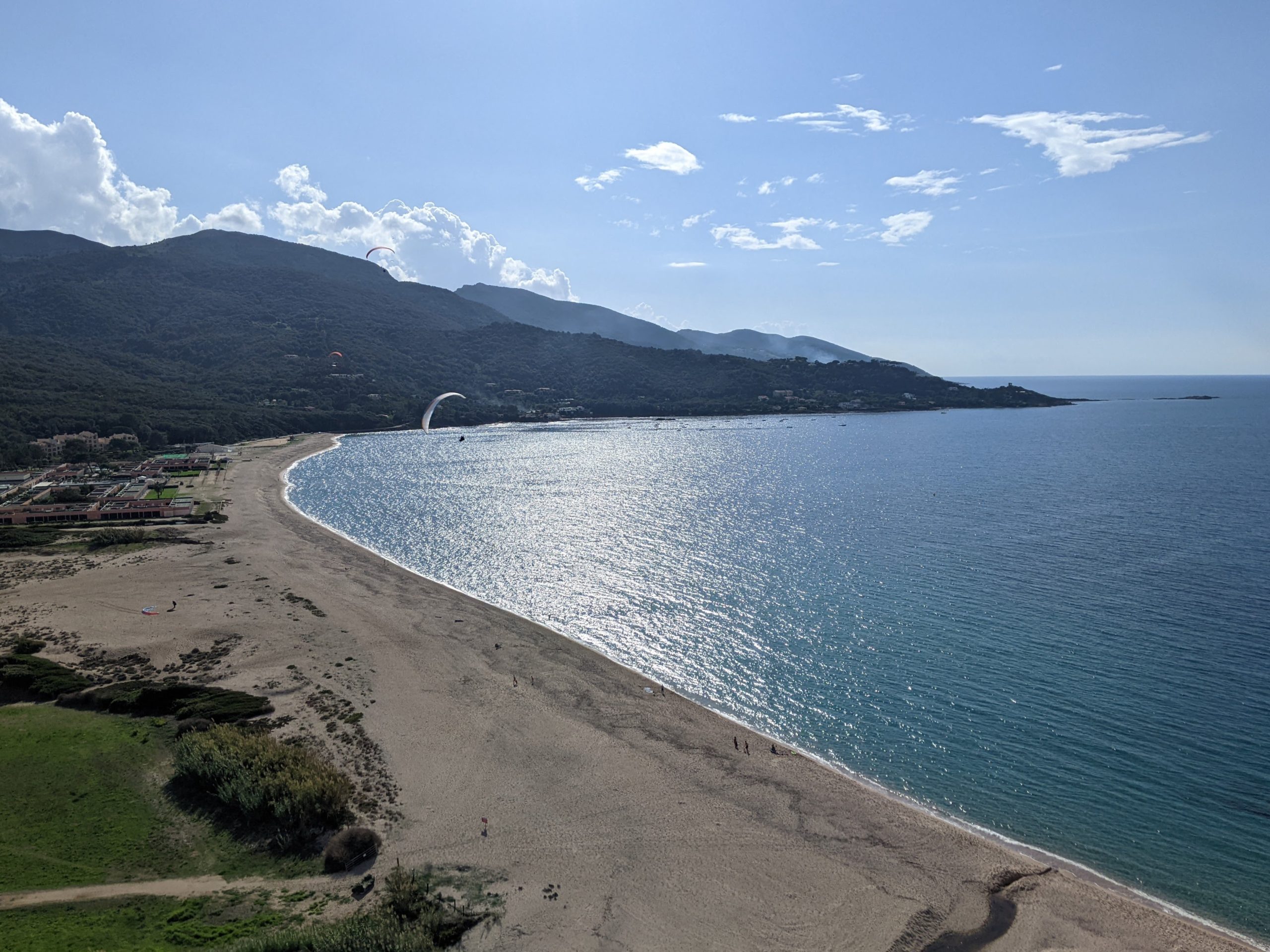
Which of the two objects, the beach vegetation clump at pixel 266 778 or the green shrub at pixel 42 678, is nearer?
the beach vegetation clump at pixel 266 778

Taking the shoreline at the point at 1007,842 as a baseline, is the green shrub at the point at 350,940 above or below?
above

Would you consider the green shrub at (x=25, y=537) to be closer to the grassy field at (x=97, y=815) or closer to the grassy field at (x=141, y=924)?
the grassy field at (x=97, y=815)

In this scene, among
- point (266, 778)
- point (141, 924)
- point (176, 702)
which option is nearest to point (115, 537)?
point (176, 702)

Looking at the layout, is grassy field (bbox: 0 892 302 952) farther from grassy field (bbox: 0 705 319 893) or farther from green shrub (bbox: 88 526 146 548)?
green shrub (bbox: 88 526 146 548)

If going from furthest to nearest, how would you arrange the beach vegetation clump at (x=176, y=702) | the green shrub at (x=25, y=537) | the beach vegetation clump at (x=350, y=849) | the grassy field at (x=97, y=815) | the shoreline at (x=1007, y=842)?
the green shrub at (x=25, y=537) → the beach vegetation clump at (x=176, y=702) → the beach vegetation clump at (x=350, y=849) → the grassy field at (x=97, y=815) → the shoreline at (x=1007, y=842)

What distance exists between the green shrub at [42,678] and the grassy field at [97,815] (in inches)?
79.2

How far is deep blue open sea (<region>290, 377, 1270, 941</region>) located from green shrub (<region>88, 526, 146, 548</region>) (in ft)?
51.5

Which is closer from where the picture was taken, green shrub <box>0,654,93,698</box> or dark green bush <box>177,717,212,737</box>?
dark green bush <box>177,717,212,737</box>

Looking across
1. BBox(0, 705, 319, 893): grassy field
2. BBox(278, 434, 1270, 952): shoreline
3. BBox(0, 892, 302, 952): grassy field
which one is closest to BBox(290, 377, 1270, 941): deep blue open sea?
BBox(278, 434, 1270, 952): shoreline

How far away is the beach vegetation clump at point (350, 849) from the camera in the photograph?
798 inches

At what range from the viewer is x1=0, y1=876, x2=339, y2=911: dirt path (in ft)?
61.0

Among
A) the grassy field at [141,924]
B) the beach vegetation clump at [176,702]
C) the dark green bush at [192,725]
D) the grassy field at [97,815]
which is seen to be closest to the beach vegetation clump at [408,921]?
the grassy field at [141,924]

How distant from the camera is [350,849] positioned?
20.7 meters

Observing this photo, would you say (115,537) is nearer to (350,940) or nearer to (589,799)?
(589,799)
